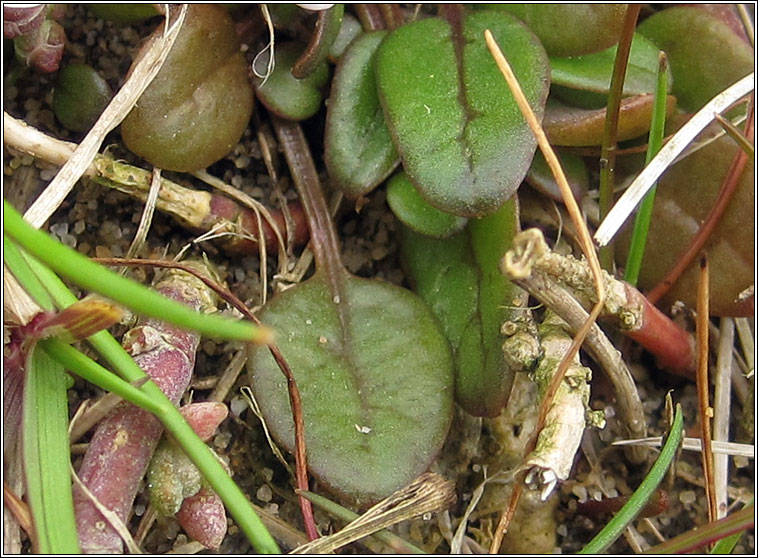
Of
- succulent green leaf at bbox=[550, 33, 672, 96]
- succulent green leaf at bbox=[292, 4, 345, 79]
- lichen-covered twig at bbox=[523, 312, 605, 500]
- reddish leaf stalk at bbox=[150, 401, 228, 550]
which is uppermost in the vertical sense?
succulent green leaf at bbox=[292, 4, 345, 79]

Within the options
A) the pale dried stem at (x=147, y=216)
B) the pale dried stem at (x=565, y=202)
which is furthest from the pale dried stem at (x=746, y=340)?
the pale dried stem at (x=147, y=216)

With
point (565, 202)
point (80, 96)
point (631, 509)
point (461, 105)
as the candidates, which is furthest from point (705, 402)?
point (80, 96)

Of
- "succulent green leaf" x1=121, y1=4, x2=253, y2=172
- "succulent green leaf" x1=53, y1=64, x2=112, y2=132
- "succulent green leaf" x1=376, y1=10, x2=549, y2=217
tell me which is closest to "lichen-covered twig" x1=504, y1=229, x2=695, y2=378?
"succulent green leaf" x1=376, y1=10, x2=549, y2=217

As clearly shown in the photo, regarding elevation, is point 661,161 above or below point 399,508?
above

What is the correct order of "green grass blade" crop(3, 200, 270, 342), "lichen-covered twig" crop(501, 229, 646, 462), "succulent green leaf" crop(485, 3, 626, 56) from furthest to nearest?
1. "succulent green leaf" crop(485, 3, 626, 56)
2. "lichen-covered twig" crop(501, 229, 646, 462)
3. "green grass blade" crop(3, 200, 270, 342)

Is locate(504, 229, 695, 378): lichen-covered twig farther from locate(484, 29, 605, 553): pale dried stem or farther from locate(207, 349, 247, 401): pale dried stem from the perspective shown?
locate(207, 349, 247, 401): pale dried stem

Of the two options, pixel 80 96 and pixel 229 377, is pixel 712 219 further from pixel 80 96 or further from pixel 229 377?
pixel 80 96
